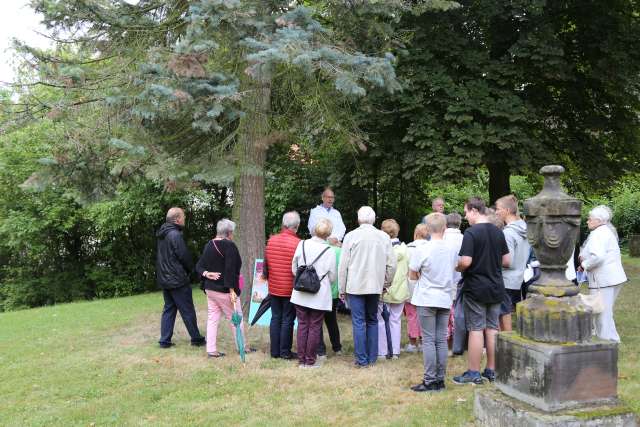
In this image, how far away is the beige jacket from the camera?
6711 mm

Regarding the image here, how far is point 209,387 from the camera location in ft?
20.5

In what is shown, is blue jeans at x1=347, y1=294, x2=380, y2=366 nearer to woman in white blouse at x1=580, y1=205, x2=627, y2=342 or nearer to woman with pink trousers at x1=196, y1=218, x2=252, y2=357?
woman with pink trousers at x1=196, y1=218, x2=252, y2=357

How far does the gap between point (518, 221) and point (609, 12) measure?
7114 millimetres

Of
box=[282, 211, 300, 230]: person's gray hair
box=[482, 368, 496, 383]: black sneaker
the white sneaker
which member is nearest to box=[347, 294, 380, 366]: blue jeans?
the white sneaker

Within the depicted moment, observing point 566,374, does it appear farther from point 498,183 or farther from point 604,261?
point 498,183

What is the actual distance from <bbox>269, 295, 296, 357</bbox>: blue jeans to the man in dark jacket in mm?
1353

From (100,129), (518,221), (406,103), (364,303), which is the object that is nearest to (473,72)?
(406,103)

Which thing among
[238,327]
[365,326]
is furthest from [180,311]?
[365,326]

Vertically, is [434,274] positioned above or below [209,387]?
above

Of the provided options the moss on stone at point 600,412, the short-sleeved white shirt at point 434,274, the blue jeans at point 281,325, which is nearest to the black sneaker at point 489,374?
the short-sleeved white shirt at point 434,274

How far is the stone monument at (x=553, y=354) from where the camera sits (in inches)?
169

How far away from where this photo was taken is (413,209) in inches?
625

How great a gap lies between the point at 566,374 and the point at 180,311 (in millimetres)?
5492

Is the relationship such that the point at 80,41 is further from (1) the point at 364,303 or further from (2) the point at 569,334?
(2) the point at 569,334
